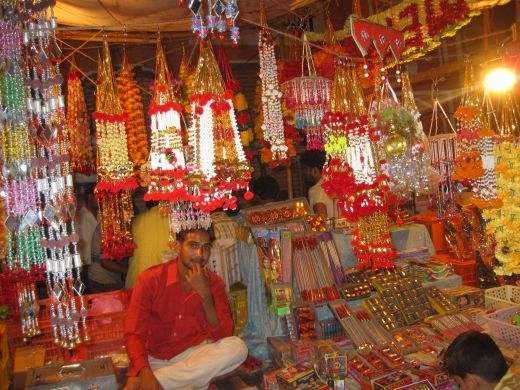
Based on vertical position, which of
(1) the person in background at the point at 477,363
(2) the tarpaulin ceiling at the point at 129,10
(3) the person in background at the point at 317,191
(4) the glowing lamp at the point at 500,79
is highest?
(2) the tarpaulin ceiling at the point at 129,10

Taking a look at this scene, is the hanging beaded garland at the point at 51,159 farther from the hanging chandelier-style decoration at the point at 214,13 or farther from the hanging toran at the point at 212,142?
the hanging toran at the point at 212,142

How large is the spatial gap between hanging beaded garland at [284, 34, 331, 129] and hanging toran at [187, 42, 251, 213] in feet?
2.46

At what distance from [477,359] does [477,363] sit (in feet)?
0.06

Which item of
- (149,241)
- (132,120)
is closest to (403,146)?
(132,120)

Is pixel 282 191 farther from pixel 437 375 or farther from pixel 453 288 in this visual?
pixel 437 375

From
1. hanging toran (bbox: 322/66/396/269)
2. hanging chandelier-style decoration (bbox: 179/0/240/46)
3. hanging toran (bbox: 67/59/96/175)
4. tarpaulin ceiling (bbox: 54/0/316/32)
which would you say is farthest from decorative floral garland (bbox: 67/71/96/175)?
hanging chandelier-style decoration (bbox: 179/0/240/46)

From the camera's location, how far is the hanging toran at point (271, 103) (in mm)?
4254

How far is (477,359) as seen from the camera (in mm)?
2416

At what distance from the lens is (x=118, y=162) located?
3.92m

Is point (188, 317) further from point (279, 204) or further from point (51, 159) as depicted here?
point (51, 159)

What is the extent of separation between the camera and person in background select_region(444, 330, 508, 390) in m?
2.40

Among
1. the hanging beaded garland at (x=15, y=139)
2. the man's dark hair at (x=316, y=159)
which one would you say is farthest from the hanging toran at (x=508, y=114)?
the hanging beaded garland at (x=15, y=139)

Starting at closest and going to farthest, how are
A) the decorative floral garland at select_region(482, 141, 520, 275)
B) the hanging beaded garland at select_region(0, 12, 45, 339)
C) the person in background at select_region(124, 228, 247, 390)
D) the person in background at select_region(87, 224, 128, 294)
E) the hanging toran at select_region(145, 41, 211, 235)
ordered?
1. the hanging beaded garland at select_region(0, 12, 45, 339)
2. the decorative floral garland at select_region(482, 141, 520, 275)
3. the hanging toran at select_region(145, 41, 211, 235)
4. the person in background at select_region(124, 228, 247, 390)
5. the person in background at select_region(87, 224, 128, 294)

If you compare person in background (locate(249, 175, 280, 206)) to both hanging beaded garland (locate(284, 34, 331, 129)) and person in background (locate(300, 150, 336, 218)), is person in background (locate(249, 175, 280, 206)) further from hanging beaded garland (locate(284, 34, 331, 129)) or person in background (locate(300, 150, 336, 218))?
hanging beaded garland (locate(284, 34, 331, 129))
